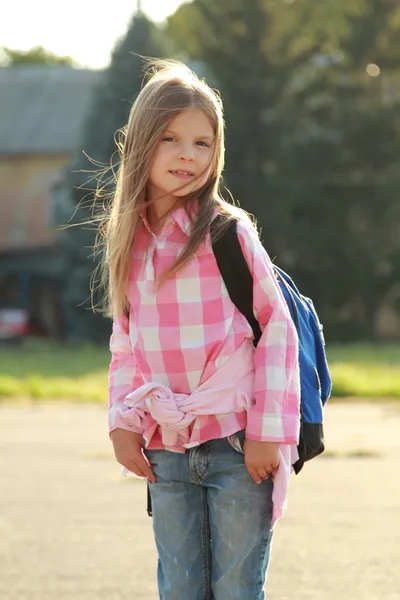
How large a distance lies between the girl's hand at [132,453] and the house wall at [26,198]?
4681cm

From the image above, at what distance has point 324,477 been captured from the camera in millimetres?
9469

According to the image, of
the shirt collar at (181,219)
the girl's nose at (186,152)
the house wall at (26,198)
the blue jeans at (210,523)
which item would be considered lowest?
the house wall at (26,198)

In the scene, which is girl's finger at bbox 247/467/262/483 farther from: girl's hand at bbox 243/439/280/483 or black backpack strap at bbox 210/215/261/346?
black backpack strap at bbox 210/215/261/346

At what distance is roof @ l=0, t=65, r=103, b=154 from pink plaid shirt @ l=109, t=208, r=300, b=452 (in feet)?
152

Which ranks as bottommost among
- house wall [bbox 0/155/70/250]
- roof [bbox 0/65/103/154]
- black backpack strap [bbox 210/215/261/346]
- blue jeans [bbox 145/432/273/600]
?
house wall [bbox 0/155/70/250]

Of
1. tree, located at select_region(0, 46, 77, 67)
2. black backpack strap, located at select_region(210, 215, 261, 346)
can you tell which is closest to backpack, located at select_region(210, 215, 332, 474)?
black backpack strap, located at select_region(210, 215, 261, 346)

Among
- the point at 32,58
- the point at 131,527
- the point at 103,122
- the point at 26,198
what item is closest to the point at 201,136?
the point at 131,527

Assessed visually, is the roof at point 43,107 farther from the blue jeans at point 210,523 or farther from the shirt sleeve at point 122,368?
the blue jeans at point 210,523

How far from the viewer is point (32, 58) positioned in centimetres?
8050

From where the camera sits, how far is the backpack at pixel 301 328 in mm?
3732

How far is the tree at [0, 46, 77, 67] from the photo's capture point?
3162 inches

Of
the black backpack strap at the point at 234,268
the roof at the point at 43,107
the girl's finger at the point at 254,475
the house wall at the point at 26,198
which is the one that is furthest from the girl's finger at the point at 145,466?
the house wall at the point at 26,198

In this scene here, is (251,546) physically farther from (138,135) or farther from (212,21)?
(212,21)

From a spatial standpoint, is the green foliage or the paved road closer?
the paved road
